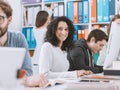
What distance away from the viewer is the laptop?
708mm

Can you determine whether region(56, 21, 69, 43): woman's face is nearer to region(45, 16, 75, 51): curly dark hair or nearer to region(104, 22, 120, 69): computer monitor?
region(45, 16, 75, 51): curly dark hair

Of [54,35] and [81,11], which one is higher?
[81,11]

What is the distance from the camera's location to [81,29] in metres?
4.23

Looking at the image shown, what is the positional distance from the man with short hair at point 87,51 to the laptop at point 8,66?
200 cm

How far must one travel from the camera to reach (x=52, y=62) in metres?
2.48

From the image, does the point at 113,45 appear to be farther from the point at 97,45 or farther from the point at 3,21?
the point at 97,45

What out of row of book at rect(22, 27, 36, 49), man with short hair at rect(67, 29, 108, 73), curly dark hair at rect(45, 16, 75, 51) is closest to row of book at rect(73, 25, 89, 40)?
row of book at rect(22, 27, 36, 49)

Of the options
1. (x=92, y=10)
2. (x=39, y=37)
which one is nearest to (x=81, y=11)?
(x=92, y=10)

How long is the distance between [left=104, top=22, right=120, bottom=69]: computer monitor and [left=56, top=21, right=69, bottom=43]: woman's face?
801 millimetres

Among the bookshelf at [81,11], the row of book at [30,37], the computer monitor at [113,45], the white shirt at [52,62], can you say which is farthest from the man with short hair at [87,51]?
the row of book at [30,37]

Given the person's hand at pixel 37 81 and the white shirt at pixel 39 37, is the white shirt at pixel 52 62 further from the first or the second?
the white shirt at pixel 39 37

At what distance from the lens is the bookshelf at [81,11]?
395 centimetres

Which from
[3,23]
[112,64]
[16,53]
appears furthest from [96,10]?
[16,53]

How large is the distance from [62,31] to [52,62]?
13.9 inches
